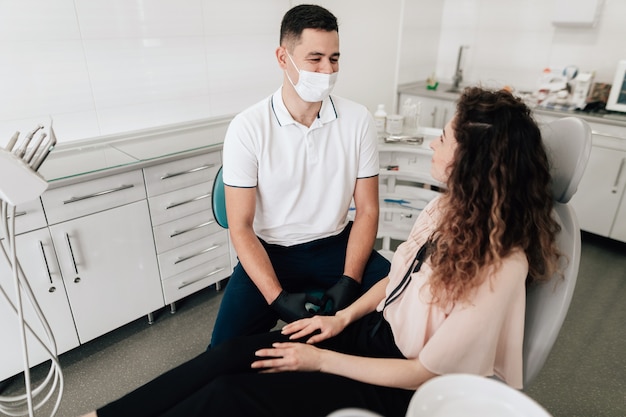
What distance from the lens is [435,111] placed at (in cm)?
345

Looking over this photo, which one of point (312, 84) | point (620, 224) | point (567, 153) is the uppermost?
point (312, 84)

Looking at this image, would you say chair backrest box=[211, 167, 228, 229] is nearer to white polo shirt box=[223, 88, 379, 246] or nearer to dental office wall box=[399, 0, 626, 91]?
white polo shirt box=[223, 88, 379, 246]

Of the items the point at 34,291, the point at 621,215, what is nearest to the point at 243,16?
the point at 34,291

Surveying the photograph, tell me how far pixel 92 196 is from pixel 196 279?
729 mm

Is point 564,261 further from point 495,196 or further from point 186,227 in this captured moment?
point 186,227

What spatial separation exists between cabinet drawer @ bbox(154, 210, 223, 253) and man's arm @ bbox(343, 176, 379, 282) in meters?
0.93

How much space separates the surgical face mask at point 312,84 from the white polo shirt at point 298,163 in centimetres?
8

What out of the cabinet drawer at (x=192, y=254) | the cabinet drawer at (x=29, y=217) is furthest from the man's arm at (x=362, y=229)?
the cabinet drawer at (x=29, y=217)

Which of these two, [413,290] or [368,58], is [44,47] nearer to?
[413,290]

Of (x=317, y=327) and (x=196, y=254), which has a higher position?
(x=317, y=327)

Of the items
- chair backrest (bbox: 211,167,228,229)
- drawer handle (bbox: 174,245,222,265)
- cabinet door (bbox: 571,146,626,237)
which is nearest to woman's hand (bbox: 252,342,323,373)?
chair backrest (bbox: 211,167,228,229)

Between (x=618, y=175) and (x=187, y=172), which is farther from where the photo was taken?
(x=618, y=175)

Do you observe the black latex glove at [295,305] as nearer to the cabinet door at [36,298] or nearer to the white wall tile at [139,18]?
the cabinet door at [36,298]

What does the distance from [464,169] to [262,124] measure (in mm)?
775
